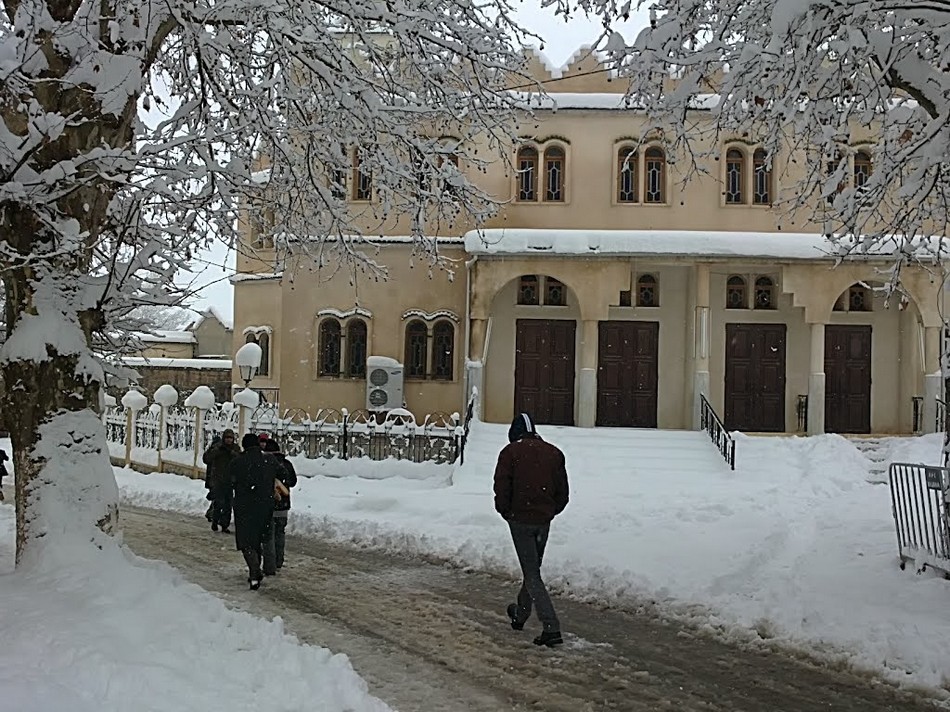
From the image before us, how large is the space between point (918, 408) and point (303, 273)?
588 inches

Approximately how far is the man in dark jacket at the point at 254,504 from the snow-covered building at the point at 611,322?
1145 cm

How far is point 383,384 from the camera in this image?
69.7ft

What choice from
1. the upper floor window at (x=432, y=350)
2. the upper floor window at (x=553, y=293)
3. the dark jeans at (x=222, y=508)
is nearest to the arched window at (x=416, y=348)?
the upper floor window at (x=432, y=350)

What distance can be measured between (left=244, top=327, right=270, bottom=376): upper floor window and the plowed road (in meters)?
13.8

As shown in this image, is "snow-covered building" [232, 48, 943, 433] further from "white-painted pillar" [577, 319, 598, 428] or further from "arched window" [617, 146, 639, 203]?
"white-painted pillar" [577, 319, 598, 428]

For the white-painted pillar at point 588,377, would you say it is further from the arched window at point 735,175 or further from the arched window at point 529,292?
the arched window at point 735,175

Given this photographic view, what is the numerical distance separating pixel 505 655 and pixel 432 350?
602 inches

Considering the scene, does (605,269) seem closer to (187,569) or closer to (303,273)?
(303,273)

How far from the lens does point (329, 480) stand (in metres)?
17.1

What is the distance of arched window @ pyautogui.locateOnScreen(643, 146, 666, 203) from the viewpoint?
70.2ft

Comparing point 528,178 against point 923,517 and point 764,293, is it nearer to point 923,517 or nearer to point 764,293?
point 764,293


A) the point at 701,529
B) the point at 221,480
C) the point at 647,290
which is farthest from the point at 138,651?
the point at 647,290

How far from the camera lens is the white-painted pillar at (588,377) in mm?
19312

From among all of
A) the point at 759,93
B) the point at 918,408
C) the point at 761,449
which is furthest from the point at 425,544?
the point at 918,408
